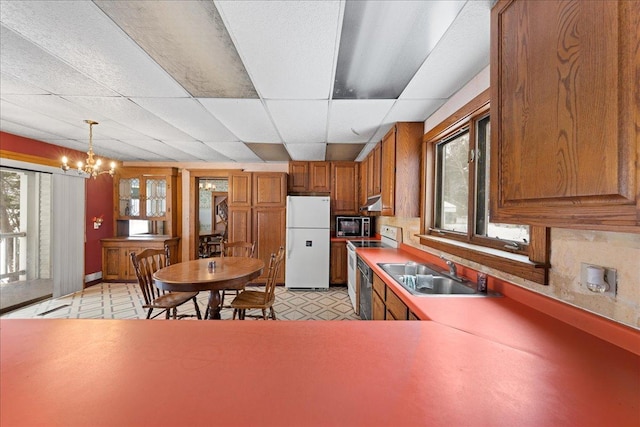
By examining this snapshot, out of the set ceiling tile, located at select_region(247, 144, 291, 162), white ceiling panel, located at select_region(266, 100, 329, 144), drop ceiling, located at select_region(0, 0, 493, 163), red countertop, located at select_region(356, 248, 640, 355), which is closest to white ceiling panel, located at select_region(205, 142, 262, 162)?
ceiling tile, located at select_region(247, 144, 291, 162)

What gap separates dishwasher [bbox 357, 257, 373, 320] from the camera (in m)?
2.44

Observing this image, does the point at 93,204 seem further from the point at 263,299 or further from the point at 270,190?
the point at 263,299

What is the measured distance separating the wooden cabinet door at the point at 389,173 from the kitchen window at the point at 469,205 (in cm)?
33

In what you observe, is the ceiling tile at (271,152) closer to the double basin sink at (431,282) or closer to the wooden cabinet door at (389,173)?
the wooden cabinet door at (389,173)

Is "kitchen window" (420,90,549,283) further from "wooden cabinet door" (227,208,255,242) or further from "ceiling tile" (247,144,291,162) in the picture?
"wooden cabinet door" (227,208,255,242)

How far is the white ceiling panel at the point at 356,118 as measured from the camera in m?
2.17

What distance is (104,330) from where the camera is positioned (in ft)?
2.99

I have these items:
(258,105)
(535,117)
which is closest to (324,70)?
(258,105)

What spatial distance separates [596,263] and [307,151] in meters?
3.37

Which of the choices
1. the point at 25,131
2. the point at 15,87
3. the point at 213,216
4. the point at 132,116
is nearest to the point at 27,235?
the point at 25,131

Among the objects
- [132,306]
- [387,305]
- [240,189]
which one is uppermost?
[240,189]

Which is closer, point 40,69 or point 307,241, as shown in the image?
point 40,69

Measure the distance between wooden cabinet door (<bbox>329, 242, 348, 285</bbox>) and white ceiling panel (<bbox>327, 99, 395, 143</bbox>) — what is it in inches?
72.4

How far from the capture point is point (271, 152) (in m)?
3.97
